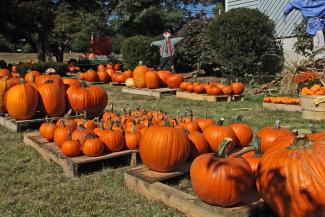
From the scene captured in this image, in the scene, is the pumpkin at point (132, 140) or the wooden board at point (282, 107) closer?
the pumpkin at point (132, 140)

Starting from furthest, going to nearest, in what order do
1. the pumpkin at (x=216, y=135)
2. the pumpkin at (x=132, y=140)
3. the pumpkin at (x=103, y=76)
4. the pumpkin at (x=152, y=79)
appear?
the pumpkin at (x=103, y=76)
the pumpkin at (x=152, y=79)
the pumpkin at (x=132, y=140)
the pumpkin at (x=216, y=135)

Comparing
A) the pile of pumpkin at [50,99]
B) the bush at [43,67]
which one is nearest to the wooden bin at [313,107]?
the pile of pumpkin at [50,99]

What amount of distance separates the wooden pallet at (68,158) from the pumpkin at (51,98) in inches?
46.8

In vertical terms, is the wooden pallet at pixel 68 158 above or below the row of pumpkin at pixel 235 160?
below

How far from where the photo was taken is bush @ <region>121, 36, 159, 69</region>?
1795 cm

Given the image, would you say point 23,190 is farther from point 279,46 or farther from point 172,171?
point 279,46

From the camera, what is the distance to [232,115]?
7918 millimetres

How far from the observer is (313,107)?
7.27 meters

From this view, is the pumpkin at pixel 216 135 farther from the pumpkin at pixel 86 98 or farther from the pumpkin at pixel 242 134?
the pumpkin at pixel 86 98

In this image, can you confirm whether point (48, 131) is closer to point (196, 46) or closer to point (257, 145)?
point (257, 145)

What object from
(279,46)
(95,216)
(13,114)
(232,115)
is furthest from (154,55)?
(95,216)

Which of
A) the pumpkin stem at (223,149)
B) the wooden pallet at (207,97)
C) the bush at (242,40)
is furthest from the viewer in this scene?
the bush at (242,40)

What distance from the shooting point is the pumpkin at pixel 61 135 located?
190 inches

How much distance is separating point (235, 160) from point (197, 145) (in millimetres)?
1035
